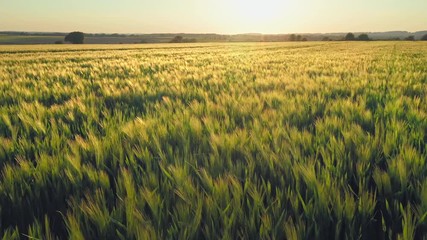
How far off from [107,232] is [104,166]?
56 centimetres

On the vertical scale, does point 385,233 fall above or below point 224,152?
below

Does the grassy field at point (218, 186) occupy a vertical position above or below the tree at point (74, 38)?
below

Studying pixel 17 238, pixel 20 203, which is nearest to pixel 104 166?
pixel 20 203

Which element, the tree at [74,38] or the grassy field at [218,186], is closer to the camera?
the grassy field at [218,186]

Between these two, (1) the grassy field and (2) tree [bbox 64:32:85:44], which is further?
(2) tree [bbox 64:32:85:44]

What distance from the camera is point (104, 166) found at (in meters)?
1.54

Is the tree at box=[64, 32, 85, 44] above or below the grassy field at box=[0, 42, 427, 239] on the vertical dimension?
above

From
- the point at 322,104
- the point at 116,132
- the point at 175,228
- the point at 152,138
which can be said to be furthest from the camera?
the point at 322,104

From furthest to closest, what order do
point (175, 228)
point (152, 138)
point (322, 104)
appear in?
point (322, 104) → point (152, 138) → point (175, 228)

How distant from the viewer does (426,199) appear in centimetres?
109

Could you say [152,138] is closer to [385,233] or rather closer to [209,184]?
[209,184]

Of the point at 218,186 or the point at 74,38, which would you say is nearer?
the point at 218,186

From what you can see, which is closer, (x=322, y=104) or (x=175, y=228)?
(x=175, y=228)

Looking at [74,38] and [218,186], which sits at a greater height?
[74,38]
